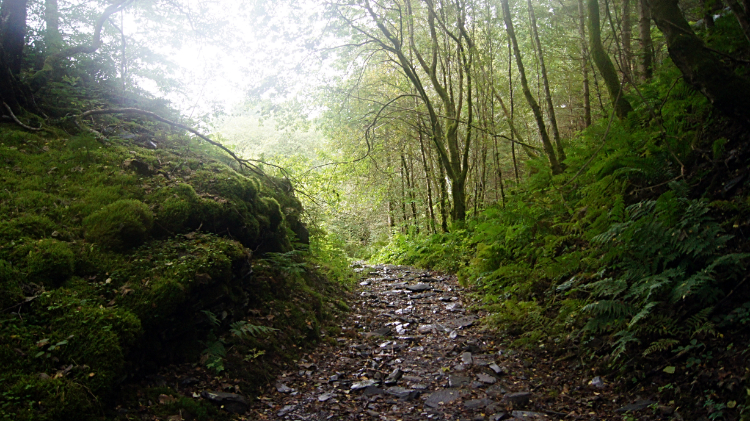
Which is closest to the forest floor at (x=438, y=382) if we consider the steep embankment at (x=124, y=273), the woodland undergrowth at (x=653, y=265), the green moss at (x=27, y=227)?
the woodland undergrowth at (x=653, y=265)

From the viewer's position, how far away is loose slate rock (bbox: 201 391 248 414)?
3.92m

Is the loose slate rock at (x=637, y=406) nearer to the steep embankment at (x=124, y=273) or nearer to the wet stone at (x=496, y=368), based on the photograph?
the wet stone at (x=496, y=368)

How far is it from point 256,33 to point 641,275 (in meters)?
11.2

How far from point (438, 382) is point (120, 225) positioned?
4.30 meters

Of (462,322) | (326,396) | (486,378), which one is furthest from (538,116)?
(326,396)

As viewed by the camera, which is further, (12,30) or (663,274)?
(12,30)

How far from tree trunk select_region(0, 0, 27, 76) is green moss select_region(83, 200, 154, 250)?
318 centimetres

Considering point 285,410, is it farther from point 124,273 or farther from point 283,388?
point 124,273

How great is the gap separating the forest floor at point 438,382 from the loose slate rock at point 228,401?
0.42 ft

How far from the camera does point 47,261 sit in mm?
3873

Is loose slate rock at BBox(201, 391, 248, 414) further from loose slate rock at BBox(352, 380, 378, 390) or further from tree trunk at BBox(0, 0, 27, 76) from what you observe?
tree trunk at BBox(0, 0, 27, 76)

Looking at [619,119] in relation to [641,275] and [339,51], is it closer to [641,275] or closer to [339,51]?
[641,275]

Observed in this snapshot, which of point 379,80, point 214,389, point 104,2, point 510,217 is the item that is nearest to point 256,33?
point 104,2

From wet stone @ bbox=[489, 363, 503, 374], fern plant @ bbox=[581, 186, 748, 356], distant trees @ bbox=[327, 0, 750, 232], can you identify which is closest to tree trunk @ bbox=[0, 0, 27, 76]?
wet stone @ bbox=[489, 363, 503, 374]
